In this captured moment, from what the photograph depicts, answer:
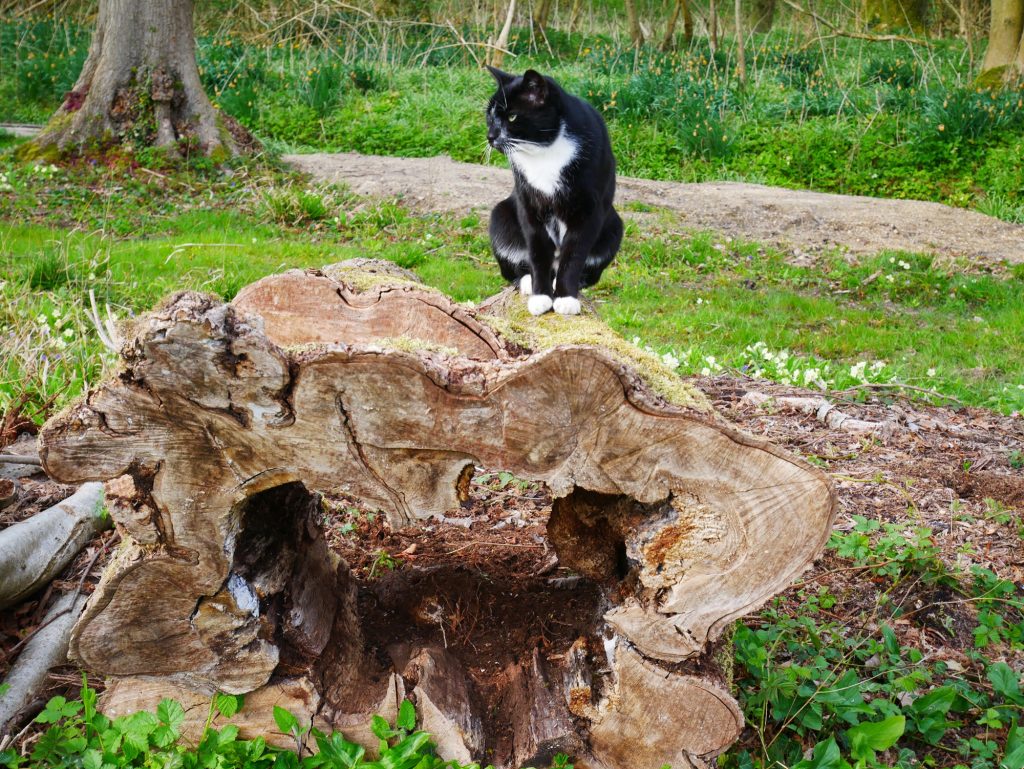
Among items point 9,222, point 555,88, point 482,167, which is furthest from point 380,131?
point 555,88

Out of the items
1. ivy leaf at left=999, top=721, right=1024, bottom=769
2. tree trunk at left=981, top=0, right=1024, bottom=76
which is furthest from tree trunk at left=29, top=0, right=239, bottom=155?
tree trunk at left=981, top=0, right=1024, bottom=76

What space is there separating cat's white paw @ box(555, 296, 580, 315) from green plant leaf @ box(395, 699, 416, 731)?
5.94 feet

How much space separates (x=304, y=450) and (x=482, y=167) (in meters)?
7.94

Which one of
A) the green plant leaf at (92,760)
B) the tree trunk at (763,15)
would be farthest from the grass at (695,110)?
the green plant leaf at (92,760)

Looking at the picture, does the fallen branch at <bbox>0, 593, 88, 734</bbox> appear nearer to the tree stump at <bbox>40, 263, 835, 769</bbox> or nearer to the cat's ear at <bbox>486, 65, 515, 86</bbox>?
the tree stump at <bbox>40, 263, 835, 769</bbox>

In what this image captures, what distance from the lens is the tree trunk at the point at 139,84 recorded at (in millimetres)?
8250

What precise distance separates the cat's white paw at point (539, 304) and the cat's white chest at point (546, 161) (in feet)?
1.43

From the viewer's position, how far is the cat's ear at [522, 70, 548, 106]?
143 inches

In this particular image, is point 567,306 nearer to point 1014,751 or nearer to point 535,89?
point 535,89

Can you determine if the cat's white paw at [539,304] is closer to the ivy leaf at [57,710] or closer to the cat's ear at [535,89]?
the cat's ear at [535,89]

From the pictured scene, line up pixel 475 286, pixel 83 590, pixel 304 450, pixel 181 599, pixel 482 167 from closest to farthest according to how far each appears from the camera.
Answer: pixel 304 450, pixel 181 599, pixel 83 590, pixel 475 286, pixel 482 167

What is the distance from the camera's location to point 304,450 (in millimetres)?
1812

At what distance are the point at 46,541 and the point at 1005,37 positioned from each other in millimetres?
12243

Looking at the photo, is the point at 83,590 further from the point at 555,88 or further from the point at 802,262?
the point at 802,262
